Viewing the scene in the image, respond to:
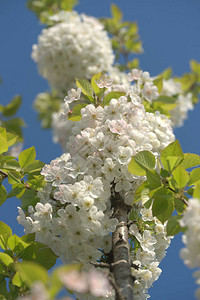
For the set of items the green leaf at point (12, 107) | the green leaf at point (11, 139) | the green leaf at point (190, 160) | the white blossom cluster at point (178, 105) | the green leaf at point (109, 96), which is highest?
the white blossom cluster at point (178, 105)

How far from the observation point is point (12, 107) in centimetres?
482

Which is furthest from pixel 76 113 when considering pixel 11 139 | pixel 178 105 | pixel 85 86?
pixel 178 105

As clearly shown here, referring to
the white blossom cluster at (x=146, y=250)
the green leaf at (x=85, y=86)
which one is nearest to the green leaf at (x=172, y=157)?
the white blossom cluster at (x=146, y=250)

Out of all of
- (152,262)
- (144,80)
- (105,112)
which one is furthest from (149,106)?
(152,262)

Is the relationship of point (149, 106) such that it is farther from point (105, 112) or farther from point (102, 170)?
point (102, 170)

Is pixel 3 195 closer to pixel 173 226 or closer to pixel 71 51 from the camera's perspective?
pixel 173 226

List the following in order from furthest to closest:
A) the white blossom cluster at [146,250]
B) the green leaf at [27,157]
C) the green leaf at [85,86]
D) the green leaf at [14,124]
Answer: the green leaf at [14,124] < the green leaf at [85,86] < the green leaf at [27,157] < the white blossom cluster at [146,250]

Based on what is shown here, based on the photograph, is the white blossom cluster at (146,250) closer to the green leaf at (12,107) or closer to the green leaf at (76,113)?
the green leaf at (76,113)

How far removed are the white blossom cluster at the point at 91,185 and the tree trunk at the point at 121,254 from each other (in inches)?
1.8

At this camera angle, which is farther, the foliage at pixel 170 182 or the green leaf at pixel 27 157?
the green leaf at pixel 27 157

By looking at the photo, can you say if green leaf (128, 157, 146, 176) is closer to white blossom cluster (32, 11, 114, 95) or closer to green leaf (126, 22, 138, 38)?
white blossom cluster (32, 11, 114, 95)

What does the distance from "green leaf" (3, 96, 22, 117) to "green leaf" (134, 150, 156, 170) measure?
3.39 metres

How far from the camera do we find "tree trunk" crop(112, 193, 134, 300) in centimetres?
140

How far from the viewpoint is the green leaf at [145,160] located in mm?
1758
